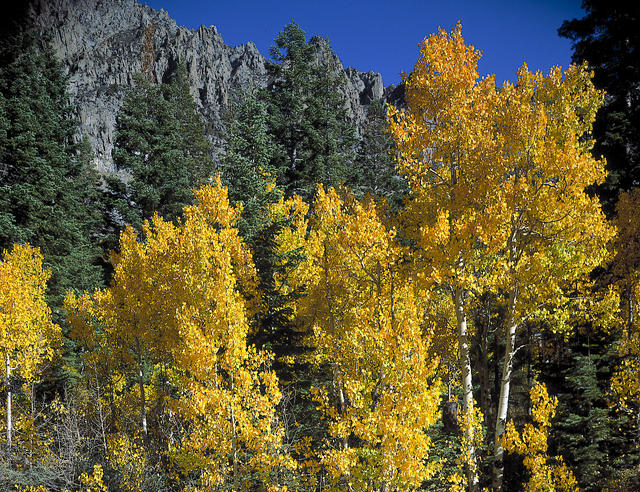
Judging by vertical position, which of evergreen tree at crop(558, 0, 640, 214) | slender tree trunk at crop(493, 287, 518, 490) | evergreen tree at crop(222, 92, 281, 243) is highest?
evergreen tree at crop(222, 92, 281, 243)

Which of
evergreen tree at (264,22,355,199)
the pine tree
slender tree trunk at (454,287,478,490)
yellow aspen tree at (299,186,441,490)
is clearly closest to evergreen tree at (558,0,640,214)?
slender tree trunk at (454,287,478,490)

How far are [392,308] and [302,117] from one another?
18862 millimetres

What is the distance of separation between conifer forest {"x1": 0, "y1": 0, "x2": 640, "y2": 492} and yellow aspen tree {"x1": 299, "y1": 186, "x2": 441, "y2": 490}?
6 centimetres

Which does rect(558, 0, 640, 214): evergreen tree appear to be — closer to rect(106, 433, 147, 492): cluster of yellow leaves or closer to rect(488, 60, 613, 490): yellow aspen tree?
rect(488, 60, 613, 490): yellow aspen tree

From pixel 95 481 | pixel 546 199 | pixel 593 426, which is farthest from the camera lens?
pixel 95 481

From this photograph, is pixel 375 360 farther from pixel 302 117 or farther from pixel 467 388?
pixel 302 117

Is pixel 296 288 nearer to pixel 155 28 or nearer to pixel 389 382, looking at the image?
pixel 389 382

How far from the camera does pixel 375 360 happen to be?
888 centimetres

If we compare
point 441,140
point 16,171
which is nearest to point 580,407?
point 441,140

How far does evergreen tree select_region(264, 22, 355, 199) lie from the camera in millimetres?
24391

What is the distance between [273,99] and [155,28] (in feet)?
392

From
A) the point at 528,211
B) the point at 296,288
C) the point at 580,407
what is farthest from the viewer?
the point at 296,288

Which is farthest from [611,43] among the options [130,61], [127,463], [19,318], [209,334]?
[130,61]

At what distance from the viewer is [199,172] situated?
111ft
